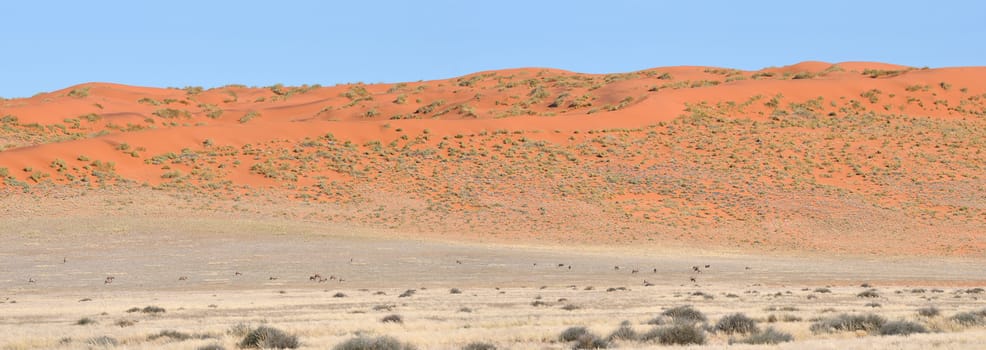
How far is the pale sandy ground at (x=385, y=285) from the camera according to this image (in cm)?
1639

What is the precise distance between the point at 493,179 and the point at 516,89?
36.6 meters

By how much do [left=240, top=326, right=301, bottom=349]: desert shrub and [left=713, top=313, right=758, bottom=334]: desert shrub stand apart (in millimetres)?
6081

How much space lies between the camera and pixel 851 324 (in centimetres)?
1606

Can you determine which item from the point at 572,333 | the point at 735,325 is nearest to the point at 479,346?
the point at 572,333

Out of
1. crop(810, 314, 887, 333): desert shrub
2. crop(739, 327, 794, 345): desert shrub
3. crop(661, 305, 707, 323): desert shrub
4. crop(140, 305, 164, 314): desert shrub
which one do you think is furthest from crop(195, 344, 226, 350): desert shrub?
crop(810, 314, 887, 333): desert shrub

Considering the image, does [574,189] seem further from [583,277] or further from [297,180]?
[583,277]

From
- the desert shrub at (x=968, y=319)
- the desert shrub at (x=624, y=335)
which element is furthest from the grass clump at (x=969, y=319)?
the desert shrub at (x=624, y=335)

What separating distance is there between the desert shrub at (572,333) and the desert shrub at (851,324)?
3.51 m

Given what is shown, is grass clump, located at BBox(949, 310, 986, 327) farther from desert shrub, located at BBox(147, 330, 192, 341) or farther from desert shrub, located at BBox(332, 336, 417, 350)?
desert shrub, located at BBox(147, 330, 192, 341)

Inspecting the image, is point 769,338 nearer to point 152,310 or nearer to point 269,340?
point 269,340

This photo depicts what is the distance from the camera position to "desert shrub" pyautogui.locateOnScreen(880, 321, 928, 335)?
15.2m

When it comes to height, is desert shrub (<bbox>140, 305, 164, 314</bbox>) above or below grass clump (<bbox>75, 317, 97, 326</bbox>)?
below

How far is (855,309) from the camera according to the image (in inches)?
842

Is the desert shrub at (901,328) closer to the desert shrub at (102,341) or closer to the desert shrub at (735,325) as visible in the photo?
the desert shrub at (735,325)
